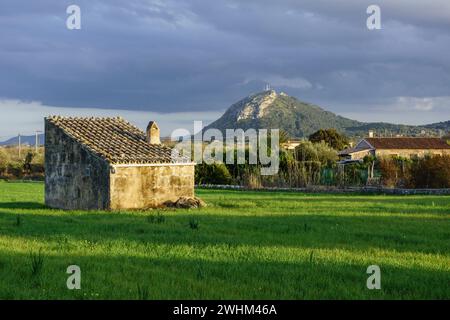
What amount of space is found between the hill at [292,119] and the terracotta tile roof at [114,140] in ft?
260

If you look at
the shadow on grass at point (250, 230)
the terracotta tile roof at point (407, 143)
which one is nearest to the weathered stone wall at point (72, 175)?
the shadow on grass at point (250, 230)

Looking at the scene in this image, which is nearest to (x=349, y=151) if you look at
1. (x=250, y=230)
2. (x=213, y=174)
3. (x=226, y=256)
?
(x=213, y=174)

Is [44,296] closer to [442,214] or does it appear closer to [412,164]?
[442,214]

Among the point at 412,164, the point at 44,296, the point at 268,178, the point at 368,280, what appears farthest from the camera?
the point at 268,178

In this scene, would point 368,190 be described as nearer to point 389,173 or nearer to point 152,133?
point 389,173

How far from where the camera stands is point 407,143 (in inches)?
3007

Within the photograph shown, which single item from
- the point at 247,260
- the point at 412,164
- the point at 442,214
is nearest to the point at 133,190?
the point at 442,214

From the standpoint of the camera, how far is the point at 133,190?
23.7 m

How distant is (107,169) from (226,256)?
1280 cm

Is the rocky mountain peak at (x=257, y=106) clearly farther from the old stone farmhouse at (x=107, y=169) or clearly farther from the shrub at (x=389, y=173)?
the old stone farmhouse at (x=107, y=169)

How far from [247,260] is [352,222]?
7637 millimetres

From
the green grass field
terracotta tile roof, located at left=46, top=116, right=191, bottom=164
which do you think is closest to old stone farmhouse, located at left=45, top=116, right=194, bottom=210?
terracotta tile roof, located at left=46, top=116, right=191, bottom=164

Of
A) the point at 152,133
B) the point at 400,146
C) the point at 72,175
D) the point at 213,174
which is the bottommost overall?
the point at 213,174

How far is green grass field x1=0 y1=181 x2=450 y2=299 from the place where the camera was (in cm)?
850
